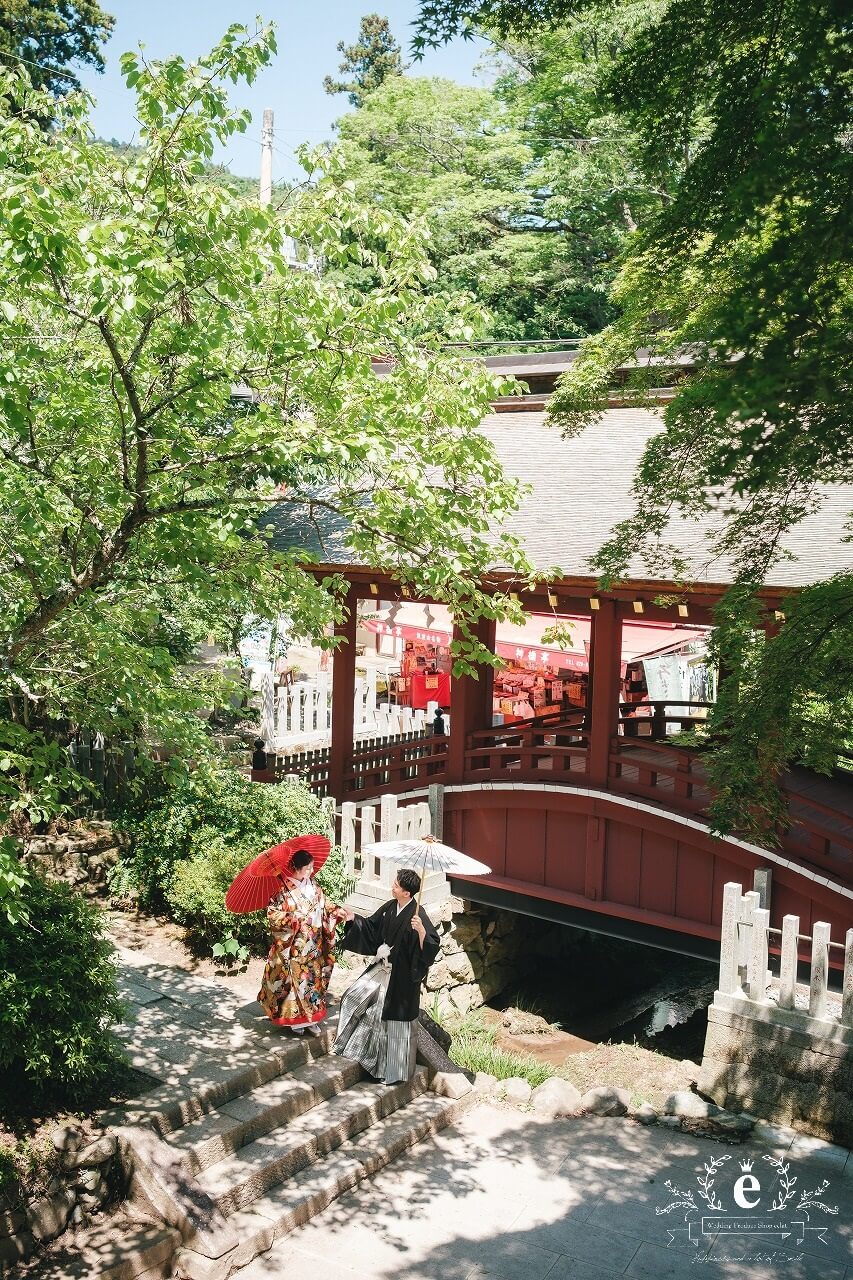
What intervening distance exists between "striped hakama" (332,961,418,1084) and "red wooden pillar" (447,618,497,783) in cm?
422

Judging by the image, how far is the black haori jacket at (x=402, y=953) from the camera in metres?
7.90

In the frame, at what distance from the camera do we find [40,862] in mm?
10172

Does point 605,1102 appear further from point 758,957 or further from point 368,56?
point 368,56

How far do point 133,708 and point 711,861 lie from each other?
6356 mm

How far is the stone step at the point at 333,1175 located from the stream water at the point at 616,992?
13.6ft

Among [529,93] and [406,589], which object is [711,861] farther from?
[529,93]

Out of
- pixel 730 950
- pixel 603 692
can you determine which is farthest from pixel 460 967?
pixel 730 950

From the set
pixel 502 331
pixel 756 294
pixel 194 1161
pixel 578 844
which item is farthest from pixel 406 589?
pixel 502 331

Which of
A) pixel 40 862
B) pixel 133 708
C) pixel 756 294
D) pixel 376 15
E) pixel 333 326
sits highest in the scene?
pixel 376 15

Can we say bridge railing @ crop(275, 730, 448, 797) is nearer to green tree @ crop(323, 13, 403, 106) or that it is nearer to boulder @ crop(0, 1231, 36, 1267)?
boulder @ crop(0, 1231, 36, 1267)

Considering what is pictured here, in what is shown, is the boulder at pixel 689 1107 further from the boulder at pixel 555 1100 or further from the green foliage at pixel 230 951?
the green foliage at pixel 230 951

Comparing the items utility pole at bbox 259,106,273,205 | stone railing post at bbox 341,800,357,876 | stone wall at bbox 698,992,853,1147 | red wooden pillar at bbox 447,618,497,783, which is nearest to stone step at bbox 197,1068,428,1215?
stone wall at bbox 698,992,853,1147

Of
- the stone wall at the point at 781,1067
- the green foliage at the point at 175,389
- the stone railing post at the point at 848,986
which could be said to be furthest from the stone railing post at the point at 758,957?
the green foliage at the point at 175,389

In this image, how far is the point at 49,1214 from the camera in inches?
237
